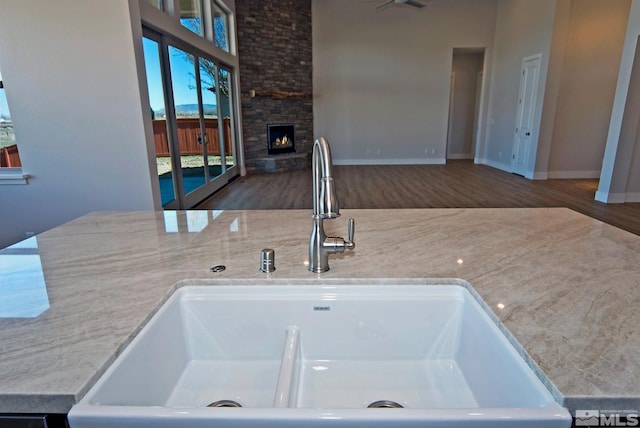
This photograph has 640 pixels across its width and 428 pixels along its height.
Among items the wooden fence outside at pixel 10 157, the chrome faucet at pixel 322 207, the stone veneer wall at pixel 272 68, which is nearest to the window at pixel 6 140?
the wooden fence outside at pixel 10 157

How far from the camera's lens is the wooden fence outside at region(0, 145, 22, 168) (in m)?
3.47

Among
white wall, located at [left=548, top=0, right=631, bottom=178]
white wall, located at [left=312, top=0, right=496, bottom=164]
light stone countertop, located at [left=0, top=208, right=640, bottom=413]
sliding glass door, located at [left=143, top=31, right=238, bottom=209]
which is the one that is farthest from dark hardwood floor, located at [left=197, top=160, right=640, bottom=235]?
light stone countertop, located at [left=0, top=208, right=640, bottom=413]

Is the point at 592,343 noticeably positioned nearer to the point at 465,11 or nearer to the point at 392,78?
the point at 392,78

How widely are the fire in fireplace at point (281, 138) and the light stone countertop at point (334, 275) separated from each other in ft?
21.8

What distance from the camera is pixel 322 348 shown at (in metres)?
0.97

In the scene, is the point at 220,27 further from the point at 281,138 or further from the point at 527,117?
the point at 527,117

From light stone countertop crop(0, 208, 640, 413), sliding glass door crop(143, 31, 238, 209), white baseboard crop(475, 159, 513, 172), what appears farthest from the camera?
white baseboard crop(475, 159, 513, 172)

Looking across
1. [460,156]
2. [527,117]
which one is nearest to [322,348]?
[527,117]

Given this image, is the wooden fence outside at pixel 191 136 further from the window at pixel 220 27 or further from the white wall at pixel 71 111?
the window at pixel 220 27

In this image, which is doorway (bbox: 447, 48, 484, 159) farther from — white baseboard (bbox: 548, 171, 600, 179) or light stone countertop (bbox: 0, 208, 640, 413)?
light stone countertop (bbox: 0, 208, 640, 413)

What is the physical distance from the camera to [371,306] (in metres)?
0.94

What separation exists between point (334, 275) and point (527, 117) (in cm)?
735

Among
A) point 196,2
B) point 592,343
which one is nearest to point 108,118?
point 196,2

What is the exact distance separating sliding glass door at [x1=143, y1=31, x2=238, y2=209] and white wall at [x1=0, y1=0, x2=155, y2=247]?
544mm
